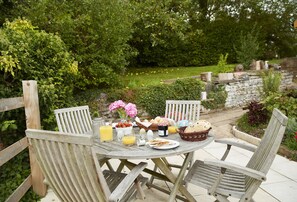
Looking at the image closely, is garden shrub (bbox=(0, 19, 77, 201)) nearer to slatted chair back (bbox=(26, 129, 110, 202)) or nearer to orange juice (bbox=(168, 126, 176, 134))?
slatted chair back (bbox=(26, 129, 110, 202))

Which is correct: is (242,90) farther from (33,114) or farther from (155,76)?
(33,114)

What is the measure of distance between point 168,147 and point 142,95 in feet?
13.7

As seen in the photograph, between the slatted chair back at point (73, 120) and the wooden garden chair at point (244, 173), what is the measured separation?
1.34 meters

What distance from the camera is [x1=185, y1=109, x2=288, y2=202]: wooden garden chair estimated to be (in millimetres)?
2025

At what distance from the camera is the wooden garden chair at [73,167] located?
174 centimetres

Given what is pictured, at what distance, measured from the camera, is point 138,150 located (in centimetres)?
227

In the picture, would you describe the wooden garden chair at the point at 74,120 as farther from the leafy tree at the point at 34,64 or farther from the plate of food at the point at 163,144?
the plate of food at the point at 163,144

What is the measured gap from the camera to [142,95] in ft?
20.9

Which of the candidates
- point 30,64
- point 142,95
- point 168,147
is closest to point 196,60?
point 142,95

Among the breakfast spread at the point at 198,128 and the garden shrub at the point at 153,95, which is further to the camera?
the garden shrub at the point at 153,95

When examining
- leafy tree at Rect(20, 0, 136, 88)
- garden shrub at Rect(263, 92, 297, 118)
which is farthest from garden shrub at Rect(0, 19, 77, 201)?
garden shrub at Rect(263, 92, 297, 118)

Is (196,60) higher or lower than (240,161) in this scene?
higher

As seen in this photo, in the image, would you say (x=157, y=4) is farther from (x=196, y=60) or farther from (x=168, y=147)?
(x=168, y=147)

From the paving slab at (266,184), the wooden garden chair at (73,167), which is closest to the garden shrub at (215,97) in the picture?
the paving slab at (266,184)
